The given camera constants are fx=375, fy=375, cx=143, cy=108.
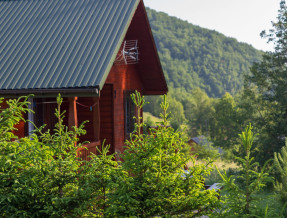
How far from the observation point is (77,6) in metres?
14.1

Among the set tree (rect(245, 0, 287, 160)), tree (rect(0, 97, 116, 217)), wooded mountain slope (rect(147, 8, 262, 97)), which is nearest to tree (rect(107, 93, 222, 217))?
tree (rect(0, 97, 116, 217))

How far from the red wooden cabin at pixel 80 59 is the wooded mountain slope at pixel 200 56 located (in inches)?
5130

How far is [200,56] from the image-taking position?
527 feet

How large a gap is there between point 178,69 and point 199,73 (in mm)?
10643

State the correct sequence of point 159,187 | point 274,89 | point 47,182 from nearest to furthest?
point 159,187 → point 47,182 → point 274,89

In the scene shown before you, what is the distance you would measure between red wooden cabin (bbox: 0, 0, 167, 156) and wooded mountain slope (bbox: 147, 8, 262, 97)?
130 m

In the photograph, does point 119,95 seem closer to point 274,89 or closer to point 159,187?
point 159,187

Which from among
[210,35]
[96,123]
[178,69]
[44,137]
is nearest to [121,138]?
[96,123]

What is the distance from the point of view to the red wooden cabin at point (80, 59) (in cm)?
1069

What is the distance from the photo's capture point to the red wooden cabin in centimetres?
1069

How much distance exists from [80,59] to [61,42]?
51.3 inches

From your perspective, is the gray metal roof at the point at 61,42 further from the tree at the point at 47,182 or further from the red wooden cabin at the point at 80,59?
the tree at the point at 47,182

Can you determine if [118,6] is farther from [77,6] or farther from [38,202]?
[38,202]

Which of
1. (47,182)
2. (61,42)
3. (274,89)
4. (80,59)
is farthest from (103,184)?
(274,89)
